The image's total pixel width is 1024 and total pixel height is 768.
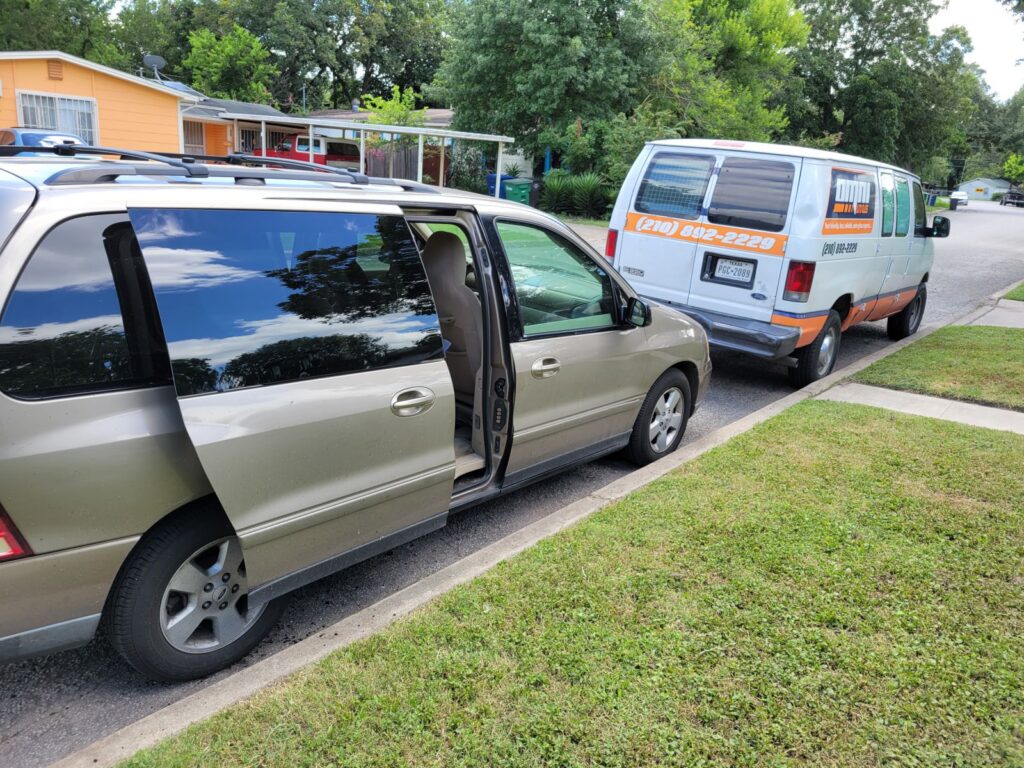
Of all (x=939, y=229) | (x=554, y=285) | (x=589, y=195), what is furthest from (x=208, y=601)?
(x=589, y=195)

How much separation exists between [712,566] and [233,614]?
2.14 m

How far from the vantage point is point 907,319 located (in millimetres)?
10180

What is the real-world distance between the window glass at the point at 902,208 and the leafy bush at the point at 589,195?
16.8 meters

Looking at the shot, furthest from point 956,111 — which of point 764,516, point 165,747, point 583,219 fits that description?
point 165,747

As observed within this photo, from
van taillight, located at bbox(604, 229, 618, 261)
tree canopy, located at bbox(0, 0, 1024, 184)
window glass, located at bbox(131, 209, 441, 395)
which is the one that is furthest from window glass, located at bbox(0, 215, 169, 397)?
tree canopy, located at bbox(0, 0, 1024, 184)

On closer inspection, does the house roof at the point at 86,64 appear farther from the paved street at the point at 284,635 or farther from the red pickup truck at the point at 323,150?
the paved street at the point at 284,635

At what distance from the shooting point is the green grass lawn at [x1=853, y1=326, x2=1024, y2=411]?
704cm

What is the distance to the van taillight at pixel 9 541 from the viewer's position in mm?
2373

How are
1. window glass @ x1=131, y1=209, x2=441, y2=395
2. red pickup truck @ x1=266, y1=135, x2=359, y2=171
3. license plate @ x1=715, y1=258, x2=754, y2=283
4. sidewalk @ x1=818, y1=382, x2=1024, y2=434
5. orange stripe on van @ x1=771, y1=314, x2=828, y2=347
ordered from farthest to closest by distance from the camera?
1. red pickup truck @ x1=266, y1=135, x2=359, y2=171
2. license plate @ x1=715, y1=258, x2=754, y2=283
3. orange stripe on van @ x1=771, y1=314, x2=828, y2=347
4. sidewalk @ x1=818, y1=382, x2=1024, y2=434
5. window glass @ x1=131, y1=209, x2=441, y2=395

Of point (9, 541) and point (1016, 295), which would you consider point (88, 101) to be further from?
point (1016, 295)

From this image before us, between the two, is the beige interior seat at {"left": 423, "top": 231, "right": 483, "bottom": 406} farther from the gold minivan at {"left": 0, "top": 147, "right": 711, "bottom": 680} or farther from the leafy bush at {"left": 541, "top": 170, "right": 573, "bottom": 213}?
the leafy bush at {"left": 541, "top": 170, "right": 573, "bottom": 213}

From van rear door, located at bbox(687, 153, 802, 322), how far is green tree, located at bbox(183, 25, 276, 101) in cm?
3583

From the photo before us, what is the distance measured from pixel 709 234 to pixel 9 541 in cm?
615

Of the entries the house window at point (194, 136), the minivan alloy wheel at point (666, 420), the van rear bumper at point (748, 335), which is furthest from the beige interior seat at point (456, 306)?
the house window at point (194, 136)
